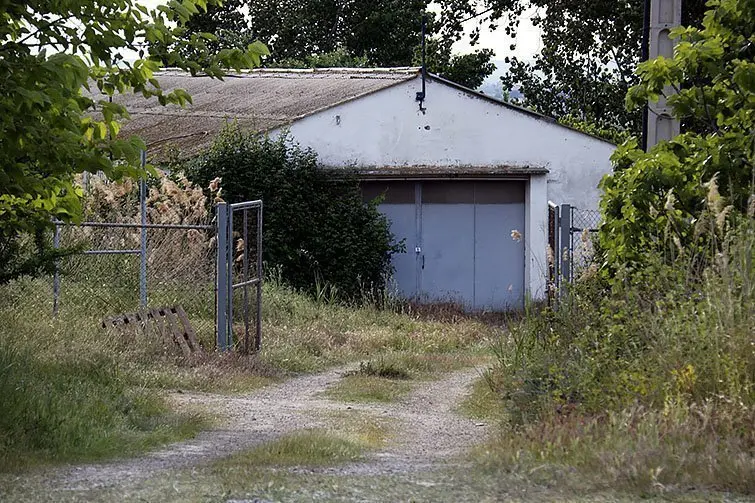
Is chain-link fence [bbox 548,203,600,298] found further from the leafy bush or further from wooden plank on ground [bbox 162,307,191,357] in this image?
the leafy bush

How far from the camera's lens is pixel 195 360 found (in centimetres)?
1309

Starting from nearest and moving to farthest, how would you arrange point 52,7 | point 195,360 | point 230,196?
point 52,7, point 195,360, point 230,196

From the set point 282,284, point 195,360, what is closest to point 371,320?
point 282,284

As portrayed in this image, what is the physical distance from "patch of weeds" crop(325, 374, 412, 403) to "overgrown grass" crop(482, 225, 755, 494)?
2.93 meters

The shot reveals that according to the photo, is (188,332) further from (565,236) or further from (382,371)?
(565,236)

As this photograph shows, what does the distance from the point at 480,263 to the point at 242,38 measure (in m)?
20.4

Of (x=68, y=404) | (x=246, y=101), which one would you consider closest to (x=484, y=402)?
(x=68, y=404)

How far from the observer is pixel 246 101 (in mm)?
24938

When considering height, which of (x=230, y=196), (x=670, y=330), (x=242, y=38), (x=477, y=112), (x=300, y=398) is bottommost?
(x=300, y=398)

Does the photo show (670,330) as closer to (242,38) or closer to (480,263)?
(480,263)

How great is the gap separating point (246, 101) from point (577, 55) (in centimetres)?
1016

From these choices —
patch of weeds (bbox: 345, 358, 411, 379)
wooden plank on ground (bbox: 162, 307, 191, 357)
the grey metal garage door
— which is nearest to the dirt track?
patch of weeds (bbox: 345, 358, 411, 379)

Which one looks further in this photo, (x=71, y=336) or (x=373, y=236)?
(x=373, y=236)

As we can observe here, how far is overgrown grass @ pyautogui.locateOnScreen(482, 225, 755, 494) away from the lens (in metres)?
6.31
